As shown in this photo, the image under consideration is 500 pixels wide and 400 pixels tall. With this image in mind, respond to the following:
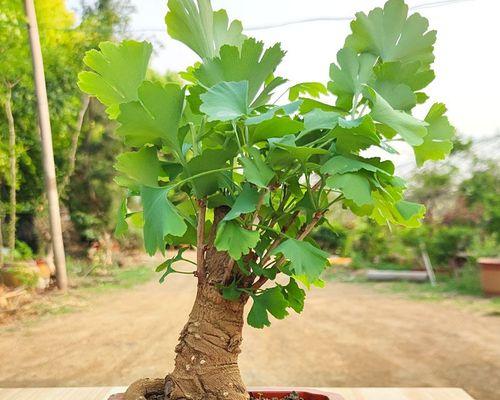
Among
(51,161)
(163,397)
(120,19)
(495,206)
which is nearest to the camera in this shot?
(163,397)

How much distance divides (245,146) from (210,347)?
0.61 feet

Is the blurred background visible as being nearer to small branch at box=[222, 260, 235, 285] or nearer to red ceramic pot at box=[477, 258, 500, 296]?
red ceramic pot at box=[477, 258, 500, 296]

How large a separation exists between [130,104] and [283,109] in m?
0.12

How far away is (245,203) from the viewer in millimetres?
468

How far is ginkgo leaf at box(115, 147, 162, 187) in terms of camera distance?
1.57ft

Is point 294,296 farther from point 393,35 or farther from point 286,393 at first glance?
point 393,35

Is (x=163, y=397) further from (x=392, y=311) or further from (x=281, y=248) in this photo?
(x=392, y=311)

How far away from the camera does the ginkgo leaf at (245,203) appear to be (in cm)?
45

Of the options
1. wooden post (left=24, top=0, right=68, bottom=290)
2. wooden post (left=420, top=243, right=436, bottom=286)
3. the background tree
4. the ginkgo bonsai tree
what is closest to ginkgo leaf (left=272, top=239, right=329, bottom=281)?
the ginkgo bonsai tree

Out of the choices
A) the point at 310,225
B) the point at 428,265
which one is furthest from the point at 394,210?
the point at 428,265

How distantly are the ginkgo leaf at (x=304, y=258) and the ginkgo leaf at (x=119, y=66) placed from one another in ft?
0.63

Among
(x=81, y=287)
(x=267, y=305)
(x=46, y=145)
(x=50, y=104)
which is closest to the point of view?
(x=267, y=305)

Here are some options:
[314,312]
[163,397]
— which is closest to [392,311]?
[314,312]

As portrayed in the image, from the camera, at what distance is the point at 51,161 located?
2.87 metres
